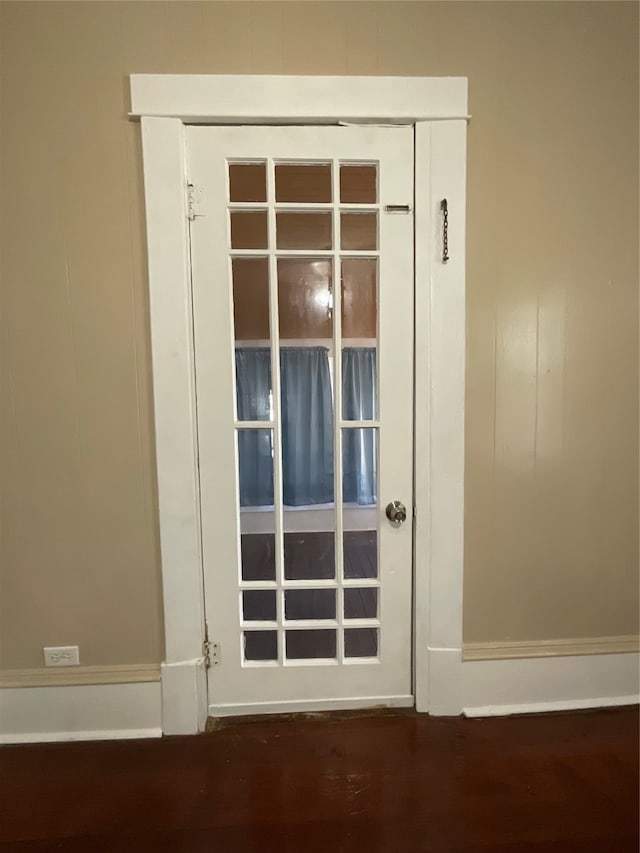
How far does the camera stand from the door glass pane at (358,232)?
1.53m

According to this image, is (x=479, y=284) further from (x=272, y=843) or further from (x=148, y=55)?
(x=272, y=843)

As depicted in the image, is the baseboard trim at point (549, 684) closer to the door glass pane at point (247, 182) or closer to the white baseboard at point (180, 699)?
the white baseboard at point (180, 699)

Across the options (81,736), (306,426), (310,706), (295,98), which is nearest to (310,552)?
(306,426)

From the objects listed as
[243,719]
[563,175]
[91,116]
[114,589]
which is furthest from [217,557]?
[563,175]

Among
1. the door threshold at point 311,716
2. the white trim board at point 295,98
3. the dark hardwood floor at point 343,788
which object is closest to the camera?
the dark hardwood floor at point 343,788

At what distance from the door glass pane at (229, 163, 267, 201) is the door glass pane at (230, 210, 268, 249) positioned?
5 cm

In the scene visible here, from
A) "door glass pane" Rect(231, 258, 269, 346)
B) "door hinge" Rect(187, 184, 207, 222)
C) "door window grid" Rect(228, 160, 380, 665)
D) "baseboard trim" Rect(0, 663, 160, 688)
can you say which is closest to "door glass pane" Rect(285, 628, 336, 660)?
"door window grid" Rect(228, 160, 380, 665)

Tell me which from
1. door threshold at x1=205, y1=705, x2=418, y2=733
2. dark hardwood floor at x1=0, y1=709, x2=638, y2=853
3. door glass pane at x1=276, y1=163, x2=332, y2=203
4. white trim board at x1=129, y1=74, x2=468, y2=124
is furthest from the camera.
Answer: door threshold at x1=205, y1=705, x2=418, y2=733

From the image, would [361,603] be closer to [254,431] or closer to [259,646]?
[259,646]

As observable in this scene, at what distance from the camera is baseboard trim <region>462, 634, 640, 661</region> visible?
1.64m

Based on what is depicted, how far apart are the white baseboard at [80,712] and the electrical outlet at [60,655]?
3.3 inches

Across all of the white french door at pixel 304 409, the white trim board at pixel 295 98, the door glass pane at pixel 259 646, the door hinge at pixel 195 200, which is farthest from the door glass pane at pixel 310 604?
the white trim board at pixel 295 98

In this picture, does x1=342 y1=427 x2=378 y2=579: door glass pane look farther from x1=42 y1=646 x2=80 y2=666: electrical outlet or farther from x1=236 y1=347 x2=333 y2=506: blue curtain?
x1=42 y1=646 x2=80 y2=666: electrical outlet

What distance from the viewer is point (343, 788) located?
1.34 m
